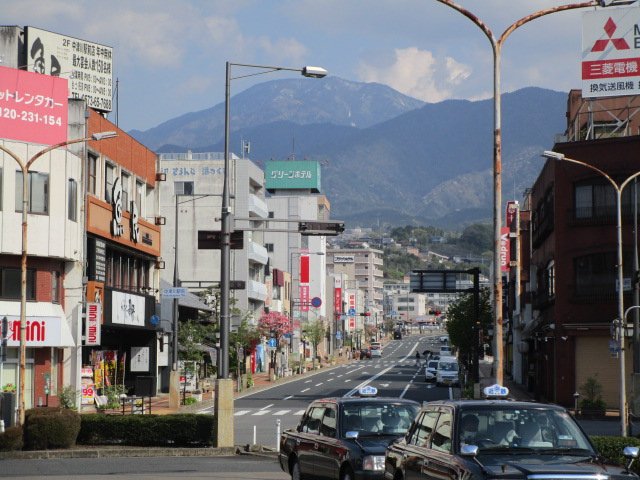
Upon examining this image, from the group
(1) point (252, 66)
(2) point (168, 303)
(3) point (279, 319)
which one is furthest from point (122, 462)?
(3) point (279, 319)

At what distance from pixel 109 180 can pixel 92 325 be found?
8453 millimetres

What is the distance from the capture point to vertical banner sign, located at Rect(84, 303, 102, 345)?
160 ft

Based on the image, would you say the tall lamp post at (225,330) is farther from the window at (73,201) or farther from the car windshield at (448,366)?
the car windshield at (448,366)

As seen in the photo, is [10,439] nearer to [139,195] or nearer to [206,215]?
[139,195]

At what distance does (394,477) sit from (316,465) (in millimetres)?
3678

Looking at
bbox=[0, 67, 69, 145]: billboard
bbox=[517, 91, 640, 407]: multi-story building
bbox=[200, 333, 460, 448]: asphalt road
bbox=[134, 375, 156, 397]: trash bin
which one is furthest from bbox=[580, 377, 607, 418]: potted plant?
bbox=[0, 67, 69, 145]: billboard

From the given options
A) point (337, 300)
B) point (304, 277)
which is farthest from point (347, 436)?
point (337, 300)

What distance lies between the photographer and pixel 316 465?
19469 mm

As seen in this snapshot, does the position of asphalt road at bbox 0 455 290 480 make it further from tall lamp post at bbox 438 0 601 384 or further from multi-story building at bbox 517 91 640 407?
multi-story building at bbox 517 91 640 407

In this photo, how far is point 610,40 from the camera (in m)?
57.2

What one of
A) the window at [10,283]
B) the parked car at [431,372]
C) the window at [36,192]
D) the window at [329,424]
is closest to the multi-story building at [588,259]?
the window at [36,192]

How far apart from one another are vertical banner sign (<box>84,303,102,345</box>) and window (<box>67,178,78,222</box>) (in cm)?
375

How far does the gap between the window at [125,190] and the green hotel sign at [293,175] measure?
100043 mm

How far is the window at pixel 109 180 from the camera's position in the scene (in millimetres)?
53719
